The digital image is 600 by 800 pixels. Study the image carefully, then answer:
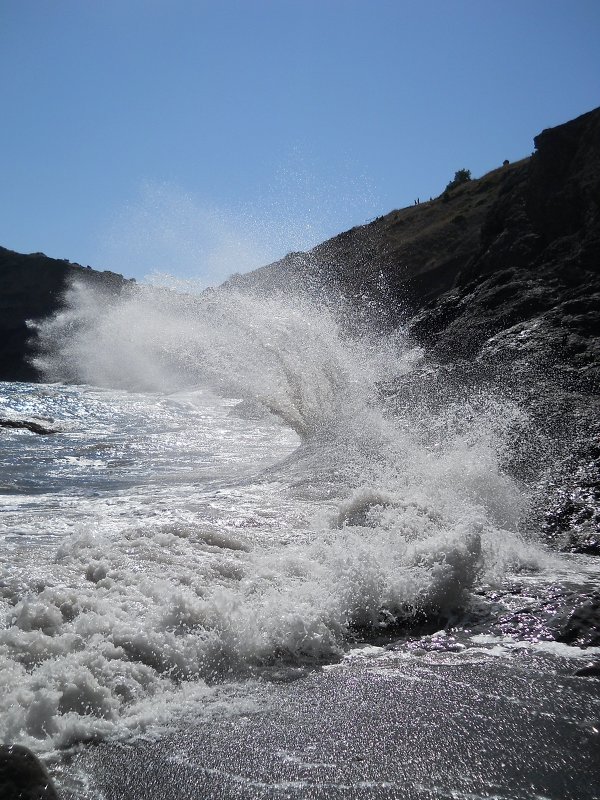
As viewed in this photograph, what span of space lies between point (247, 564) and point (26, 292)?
279 ft

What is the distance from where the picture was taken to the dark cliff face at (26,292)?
74.4 m

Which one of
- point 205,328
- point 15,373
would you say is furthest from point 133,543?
point 15,373

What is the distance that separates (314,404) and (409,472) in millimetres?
9895

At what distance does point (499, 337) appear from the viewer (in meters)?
19.0

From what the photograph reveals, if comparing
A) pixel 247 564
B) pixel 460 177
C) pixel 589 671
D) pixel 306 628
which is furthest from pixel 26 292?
pixel 589 671

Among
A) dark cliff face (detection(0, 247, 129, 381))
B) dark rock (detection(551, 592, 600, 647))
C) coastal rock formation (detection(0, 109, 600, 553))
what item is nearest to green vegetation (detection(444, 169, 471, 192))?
coastal rock formation (detection(0, 109, 600, 553))

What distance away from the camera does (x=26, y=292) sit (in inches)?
3290

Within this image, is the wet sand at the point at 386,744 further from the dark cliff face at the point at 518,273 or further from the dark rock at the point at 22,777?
the dark cliff face at the point at 518,273

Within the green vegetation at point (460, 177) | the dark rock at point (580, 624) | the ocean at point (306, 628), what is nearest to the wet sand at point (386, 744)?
the ocean at point (306, 628)

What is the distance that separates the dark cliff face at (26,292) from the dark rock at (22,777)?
7166 cm

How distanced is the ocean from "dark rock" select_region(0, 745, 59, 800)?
246mm

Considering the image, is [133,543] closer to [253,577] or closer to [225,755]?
[253,577]

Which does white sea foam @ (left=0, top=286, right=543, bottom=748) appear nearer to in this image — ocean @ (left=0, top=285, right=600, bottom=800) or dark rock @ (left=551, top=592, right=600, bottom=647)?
ocean @ (left=0, top=285, right=600, bottom=800)

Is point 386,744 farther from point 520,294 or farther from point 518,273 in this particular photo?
point 518,273
